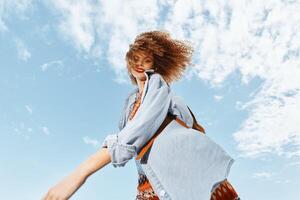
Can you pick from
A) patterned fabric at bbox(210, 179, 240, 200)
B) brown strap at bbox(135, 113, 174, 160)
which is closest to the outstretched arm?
brown strap at bbox(135, 113, 174, 160)

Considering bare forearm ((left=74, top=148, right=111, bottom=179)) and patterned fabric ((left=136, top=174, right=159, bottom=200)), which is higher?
bare forearm ((left=74, top=148, right=111, bottom=179))

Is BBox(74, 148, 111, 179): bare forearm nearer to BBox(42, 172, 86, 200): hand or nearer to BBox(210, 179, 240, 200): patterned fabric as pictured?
BBox(42, 172, 86, 200): hand

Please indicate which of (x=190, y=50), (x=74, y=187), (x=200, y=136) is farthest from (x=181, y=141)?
(x=190, y=50)

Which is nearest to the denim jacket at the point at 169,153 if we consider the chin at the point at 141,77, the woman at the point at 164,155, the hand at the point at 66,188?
the woman at the point at 164,155

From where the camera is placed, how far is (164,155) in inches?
89.8

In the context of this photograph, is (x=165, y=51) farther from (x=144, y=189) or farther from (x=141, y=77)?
(x=144, y=189)

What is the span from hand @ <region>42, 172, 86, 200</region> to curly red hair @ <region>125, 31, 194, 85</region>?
108cm

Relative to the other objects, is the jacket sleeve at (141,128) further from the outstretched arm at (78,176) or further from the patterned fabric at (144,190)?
the patterned fabric at (144,190)

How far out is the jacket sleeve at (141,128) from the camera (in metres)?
2.17

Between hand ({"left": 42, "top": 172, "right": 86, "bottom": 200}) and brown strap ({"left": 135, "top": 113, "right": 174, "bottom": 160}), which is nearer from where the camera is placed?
hand ({"left": 42, "top": 172, "right": 86, "bottom": 200})

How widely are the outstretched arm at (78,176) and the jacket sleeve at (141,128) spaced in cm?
6

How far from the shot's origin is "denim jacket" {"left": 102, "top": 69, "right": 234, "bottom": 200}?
7.19ft

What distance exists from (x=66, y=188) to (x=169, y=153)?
1.92 feet

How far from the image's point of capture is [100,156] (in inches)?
86.0
